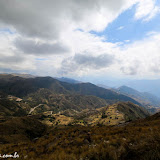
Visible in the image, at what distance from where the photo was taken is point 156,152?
4.96 meters

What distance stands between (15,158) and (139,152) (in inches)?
469

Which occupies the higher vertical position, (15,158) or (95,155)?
(95,155)

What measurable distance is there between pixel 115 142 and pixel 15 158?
1054 centimetres

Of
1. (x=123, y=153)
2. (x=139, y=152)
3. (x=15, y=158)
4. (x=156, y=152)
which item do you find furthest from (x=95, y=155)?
(x=15, y=158)

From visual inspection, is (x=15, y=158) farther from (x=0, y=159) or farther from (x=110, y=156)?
(x=110, y=156)

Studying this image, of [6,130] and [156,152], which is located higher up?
[156,152]

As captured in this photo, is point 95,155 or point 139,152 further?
point 95,155

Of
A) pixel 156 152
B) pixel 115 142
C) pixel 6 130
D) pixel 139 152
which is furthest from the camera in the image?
pixel 6 130

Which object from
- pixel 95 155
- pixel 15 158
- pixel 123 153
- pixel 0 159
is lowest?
pixel 0 159

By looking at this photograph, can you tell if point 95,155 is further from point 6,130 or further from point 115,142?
point 6,130

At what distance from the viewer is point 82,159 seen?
20.7 ft

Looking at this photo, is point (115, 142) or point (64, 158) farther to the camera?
point (115, 142)

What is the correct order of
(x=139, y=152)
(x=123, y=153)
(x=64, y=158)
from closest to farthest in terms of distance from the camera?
(x=139, y=152) < (x=123, y=153) < (x=64, y=158)

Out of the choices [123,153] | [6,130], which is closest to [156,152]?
[123,153]
